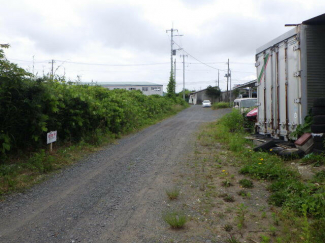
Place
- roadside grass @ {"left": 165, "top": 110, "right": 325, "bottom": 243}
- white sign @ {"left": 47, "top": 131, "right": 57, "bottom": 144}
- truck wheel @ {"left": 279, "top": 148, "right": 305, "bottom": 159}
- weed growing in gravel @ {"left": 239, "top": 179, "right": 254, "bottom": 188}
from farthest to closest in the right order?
1. white sign @ {"left": 47, "top": 131, "right": 57, "bottom": 144}
2. truck wheel @ {"left": 279, "top": 148, "right": 305, "bottom": 159}
3. weed growing in gravel @ {"left": 239, "top": 179, "right": 254, "bottom": 188}
4. roadside grass @ {"left": 165, "top": 110, "right": 325, "bottom": 243}

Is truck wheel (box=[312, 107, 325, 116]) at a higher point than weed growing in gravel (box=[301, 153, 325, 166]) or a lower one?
higher

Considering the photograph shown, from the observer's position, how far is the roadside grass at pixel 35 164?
6.55m

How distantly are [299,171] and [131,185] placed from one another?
346 cm

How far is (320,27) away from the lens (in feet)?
24.9

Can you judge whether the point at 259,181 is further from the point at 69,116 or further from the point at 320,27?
the point at 69,116

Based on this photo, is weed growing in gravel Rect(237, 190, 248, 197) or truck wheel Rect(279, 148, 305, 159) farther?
truck wheel Rect(279, 148, 305, 159)

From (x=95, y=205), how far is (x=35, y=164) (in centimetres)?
334

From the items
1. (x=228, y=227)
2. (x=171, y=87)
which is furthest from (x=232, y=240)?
(x=171, y=87)

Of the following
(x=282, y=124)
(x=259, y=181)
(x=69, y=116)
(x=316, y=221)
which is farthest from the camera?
(x=69, y=116)

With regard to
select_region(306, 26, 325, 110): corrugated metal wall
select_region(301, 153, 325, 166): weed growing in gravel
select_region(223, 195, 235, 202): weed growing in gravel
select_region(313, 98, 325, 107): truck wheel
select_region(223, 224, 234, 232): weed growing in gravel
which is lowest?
select_region(223, 224, 234, 232): weed growing in gravel

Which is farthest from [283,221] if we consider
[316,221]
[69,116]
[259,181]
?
[69,116]

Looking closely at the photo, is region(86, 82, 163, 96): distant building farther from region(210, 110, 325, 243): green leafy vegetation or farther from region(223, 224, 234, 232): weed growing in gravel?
region(223, 224, 234, 232): weed growing in gravel

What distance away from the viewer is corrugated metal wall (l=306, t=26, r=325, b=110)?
7.62 m

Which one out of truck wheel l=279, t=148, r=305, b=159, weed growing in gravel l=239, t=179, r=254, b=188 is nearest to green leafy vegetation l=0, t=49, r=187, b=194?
weed growing in gravel l=239, t=179, r=254, b=188
